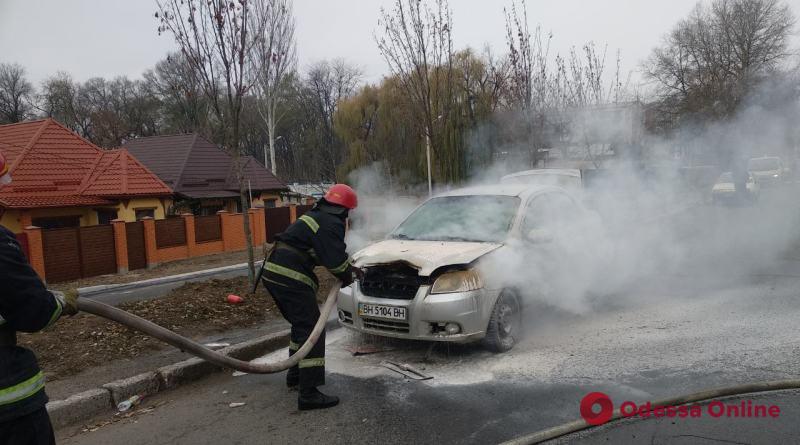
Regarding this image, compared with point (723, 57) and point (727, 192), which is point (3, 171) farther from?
point (727, 192)

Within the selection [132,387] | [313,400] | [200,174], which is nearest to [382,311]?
[313,400]

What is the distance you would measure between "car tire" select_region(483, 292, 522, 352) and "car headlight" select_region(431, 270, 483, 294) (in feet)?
1.11

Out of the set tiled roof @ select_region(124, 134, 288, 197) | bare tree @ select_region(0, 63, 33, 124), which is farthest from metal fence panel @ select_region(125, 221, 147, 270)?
bare tree @ select_region(0, 63, 33, 124)

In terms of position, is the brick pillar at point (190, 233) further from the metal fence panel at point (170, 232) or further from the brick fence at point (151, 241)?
the metal fence panel at point (170, 232)

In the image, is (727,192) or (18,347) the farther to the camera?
(727,192)

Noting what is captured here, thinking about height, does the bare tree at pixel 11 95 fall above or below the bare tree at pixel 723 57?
above

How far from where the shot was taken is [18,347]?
7.47ft

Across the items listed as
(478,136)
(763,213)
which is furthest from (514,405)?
Answer: (763,213)

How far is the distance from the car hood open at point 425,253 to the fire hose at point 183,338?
96cm

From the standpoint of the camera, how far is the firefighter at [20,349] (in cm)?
214

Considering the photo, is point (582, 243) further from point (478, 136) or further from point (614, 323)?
point (478, 136)

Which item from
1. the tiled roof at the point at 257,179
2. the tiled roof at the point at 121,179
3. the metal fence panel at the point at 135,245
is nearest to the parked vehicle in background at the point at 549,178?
the metal fence panel at the point at 135,245

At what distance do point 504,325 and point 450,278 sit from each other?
0.77 m

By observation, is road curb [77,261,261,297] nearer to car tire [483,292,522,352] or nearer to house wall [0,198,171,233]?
house wall [0,198,171,233]
